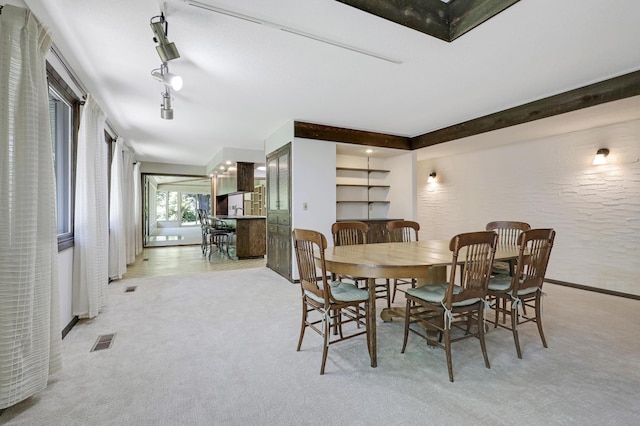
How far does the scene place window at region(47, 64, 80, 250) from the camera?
2738mm

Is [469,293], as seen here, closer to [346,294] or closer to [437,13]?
[346,294]

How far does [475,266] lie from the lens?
2.06m

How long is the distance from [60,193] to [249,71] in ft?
7.30

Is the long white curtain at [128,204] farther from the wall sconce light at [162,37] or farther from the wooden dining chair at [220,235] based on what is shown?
the wall sconce light at [162,37]

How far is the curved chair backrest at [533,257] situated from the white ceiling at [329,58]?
5.05 feet

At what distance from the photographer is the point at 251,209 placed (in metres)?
10.7

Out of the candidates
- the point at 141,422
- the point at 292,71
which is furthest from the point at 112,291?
the point at 292,71

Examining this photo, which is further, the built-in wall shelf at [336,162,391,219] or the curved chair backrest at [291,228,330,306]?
the built-in wall shelf at [336,162,391,219]

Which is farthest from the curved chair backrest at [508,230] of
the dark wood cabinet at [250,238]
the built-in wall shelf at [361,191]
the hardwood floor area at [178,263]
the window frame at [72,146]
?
the dark wood cabinet at [250,238]

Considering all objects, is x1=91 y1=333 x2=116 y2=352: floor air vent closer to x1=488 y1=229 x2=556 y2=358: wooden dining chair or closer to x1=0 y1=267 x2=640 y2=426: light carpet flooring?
x1=0 y1=267 x2=640 y2=426: light carpet flooring

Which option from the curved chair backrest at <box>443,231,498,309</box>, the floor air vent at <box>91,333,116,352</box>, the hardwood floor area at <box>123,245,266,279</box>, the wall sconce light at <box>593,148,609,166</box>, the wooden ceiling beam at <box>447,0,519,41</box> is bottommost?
the floor air vent at <box>91,333,116,352</box>

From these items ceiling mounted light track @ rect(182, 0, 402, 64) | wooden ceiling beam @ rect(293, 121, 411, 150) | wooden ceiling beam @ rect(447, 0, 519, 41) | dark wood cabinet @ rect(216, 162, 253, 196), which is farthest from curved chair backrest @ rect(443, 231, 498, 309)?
dark wood cabinet @ rect(216, 162, 253, 196)

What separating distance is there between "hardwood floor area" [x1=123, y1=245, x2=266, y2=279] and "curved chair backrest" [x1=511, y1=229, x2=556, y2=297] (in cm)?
444

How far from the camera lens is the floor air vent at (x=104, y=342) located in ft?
7.88
